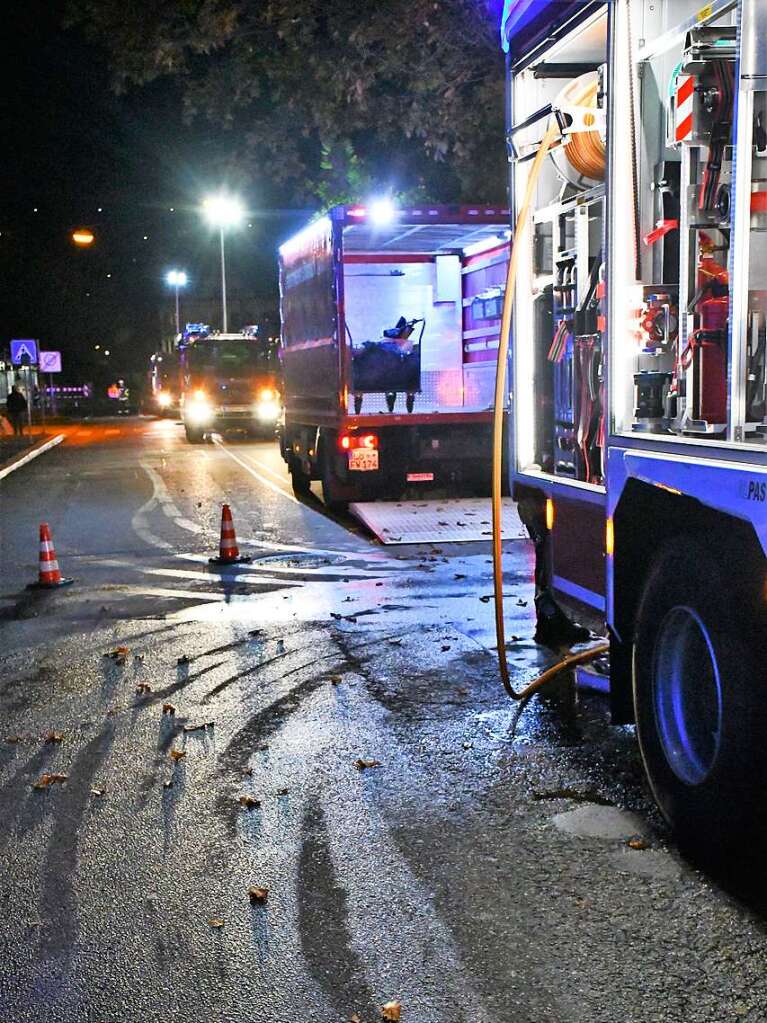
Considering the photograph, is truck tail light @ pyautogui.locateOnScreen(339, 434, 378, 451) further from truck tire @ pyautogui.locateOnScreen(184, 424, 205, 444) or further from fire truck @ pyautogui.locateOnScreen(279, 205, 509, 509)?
truck tire @ pyautogui.locateOnScreen(184, 424, 205, 444)

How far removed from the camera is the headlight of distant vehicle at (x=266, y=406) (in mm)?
34062

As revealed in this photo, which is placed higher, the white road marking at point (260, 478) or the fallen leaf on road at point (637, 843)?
the white road marking at point (260, 478)

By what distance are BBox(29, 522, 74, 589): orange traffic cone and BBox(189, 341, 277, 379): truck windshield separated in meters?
23.0

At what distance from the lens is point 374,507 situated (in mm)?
15031

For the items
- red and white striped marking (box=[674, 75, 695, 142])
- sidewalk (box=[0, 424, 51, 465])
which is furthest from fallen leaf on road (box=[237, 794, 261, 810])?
sidewalk (box=[0, 424, 51, 465])

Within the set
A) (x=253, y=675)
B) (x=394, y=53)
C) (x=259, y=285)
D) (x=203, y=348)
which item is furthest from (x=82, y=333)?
(x=253, y=675)

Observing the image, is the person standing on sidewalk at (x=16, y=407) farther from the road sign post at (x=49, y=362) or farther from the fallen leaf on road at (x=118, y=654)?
the fallen leaf on road at (x=118, y=654)

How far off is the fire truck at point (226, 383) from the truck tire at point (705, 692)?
96.9 feet

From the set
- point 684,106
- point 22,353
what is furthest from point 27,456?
point 684,106

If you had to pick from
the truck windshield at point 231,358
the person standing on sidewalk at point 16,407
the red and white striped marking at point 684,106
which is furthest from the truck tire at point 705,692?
the person standing on sidewalk at point 16,407

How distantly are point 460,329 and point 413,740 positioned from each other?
10.2 meters

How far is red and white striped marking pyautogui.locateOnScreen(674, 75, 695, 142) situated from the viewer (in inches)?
180

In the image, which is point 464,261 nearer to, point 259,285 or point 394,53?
point 394,53

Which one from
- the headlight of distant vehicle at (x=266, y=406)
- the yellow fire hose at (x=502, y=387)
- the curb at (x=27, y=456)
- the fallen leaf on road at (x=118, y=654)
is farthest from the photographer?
the headlight of distant vehicle at (x=266, y=406)
